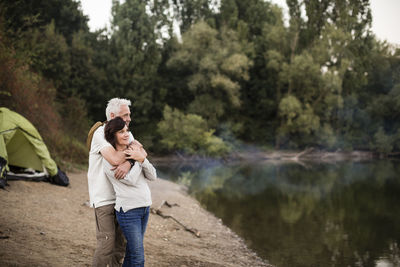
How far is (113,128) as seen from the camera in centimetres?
361

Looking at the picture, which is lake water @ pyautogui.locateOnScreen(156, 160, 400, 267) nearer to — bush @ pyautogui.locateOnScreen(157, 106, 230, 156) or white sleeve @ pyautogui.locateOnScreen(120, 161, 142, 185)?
white sleeve @ pyautogui.locateOnScreen(120, 161, 142, 185)

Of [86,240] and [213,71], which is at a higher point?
[213,71]

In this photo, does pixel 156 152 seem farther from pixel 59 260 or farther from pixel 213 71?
pixel 59 260

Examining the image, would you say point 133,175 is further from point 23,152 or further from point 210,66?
point 210,66

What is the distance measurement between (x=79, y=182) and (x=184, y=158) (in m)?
22.3

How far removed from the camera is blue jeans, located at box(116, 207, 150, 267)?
356cm

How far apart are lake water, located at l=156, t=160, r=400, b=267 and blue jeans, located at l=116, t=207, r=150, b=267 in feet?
14.3

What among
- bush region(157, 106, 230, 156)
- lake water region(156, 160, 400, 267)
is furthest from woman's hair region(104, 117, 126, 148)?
bush region(157, 106, 230, 156)

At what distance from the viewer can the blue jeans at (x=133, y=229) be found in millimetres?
3557

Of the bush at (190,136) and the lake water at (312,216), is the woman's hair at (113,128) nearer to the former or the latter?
the lake water at (312,216)

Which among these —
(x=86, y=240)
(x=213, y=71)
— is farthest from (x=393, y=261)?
(x=213, y=71)

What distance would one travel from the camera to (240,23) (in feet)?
128

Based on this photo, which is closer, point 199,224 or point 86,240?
point 86,240

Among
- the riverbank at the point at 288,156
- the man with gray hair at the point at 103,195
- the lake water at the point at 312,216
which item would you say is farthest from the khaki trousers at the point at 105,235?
the riverbank at the point at 288,156
